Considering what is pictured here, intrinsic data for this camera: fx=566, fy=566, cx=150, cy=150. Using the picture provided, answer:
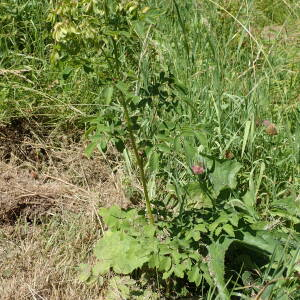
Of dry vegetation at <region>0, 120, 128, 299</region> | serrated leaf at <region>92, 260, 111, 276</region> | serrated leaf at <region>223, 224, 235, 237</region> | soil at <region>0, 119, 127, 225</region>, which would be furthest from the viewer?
soil at <region>0, 119, 127, 225</region>

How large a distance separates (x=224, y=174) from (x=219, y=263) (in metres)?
0.52

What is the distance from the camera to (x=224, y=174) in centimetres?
279

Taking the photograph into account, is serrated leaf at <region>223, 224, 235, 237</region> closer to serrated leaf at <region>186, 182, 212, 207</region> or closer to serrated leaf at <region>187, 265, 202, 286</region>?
serrated leaf at <region>187, 265, 202, 286</region>

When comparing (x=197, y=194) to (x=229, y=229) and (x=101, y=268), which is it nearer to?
(x=229, y=229)

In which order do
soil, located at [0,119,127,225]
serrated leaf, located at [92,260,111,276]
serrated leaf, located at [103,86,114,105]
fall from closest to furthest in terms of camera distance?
1. serrated leaf, located at [103,86,114,105]
2. serrated leaf, located at [92,260,111,276]
3. soil, located at [0,119,127,225]

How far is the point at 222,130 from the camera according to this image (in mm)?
3092

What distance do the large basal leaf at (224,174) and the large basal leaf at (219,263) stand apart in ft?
1.19

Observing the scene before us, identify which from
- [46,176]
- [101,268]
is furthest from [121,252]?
[46,176]

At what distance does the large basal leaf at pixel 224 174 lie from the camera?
2773mm

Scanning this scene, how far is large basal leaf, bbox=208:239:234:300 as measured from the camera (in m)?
2.41

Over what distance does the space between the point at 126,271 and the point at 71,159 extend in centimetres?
103

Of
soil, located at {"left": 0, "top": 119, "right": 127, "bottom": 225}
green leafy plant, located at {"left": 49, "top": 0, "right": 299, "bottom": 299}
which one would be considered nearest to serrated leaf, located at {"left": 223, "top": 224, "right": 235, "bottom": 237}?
green leafy plant, located at {"left": 49, "top": 0, "right": 299, "bottom": 299}

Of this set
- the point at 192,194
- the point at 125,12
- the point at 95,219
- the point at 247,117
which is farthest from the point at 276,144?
the point at 125,12

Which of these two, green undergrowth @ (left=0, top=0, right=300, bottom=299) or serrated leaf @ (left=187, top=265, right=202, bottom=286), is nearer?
green undergrowth @ (left=0, top=0, right=300, bottom=299)
